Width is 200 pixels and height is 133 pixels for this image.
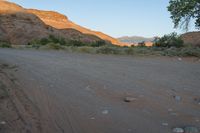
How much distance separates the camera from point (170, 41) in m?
22.6

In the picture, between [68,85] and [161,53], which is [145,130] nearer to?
[68,85]

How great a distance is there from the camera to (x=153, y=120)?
14.1ft

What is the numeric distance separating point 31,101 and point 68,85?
152 centimetres

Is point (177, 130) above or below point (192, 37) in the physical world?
below

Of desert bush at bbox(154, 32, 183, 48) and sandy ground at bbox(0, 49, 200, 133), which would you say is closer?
sandy ground at bbox(0, 49, 200, 133)

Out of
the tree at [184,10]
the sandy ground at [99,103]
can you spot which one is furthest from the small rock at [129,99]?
the tree at [184,10]

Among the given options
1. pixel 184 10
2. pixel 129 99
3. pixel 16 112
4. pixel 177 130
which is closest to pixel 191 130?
pixel 177 130

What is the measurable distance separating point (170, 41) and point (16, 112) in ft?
63.4

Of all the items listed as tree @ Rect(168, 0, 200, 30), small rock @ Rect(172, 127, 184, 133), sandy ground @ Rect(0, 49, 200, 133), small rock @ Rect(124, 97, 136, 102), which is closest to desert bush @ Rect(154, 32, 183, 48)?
tree @ Rect(168, 0, 200, 30)

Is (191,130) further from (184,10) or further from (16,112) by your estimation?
(184,10)

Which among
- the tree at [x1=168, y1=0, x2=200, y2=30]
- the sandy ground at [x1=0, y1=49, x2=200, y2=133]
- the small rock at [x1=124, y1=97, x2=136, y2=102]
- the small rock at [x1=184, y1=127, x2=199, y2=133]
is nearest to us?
the small rock at [x1=184, y1=127, x2=199, y2=133]

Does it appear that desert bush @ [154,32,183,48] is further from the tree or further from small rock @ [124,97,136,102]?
small rock @ [124,97,136,102]

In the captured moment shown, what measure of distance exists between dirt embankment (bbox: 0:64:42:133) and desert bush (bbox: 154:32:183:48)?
17759 millimetres

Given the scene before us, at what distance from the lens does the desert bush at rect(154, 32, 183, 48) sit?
22484 millimetres
